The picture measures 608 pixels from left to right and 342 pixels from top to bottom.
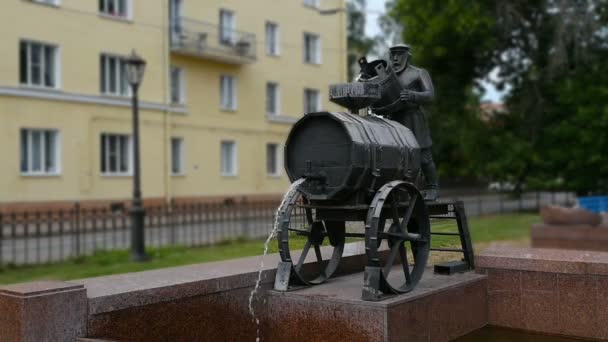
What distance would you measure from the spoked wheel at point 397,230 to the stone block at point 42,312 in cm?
224

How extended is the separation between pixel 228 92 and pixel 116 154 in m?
7.73

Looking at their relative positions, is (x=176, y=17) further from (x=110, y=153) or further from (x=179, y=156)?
(x=110, y=153)

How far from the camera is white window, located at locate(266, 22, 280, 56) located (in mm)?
36781

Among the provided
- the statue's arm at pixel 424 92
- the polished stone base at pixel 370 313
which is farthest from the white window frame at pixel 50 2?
the polished stone base at pixel 370 313

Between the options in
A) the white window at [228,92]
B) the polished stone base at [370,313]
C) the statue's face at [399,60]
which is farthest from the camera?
the white window at [228,92]

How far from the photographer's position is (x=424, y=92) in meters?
7.38

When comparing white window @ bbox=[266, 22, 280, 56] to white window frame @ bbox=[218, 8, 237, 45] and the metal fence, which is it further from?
the metal fence

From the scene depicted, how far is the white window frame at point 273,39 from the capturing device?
3681 cm

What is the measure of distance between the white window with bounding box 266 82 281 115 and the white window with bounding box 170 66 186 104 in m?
5.95

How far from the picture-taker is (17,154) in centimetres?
2509

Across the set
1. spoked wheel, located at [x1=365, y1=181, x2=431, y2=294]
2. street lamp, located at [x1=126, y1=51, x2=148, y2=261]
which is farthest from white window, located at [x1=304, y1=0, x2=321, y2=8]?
spoked wheel, located at [x1=365, y1=181, x2=431, y2=294]

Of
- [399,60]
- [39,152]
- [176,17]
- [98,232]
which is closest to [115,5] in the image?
[176,17]

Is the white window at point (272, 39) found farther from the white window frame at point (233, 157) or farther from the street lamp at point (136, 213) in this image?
the street lamp at point (136, 213)

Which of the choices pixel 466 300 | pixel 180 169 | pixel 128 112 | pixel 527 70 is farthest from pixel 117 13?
pixel 466 300
